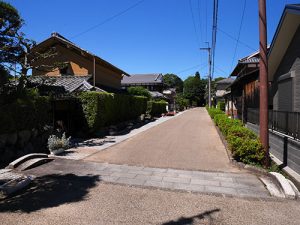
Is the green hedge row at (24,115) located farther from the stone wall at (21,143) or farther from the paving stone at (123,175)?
the paving stone at (123,175)

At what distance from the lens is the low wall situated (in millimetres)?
7191

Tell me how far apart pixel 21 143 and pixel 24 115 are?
98 cm

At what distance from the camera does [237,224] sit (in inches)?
175

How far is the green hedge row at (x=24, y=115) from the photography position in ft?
28.5

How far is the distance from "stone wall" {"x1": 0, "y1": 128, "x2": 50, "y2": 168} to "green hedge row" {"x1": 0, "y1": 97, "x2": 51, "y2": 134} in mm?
208

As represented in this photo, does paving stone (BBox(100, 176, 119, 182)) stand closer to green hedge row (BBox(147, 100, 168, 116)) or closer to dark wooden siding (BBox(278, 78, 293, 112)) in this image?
dark wooden siding (BBox(278, 78, 293, 112))

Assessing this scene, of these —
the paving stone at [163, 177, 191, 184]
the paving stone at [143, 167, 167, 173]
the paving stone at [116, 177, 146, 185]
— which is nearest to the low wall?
the paving stone at [163, 177, 191, 184]

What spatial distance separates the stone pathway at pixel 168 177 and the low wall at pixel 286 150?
1248 millimetres

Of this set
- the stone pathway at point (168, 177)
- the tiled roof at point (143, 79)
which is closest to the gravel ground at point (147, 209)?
the stone pathway at point (168, 177)

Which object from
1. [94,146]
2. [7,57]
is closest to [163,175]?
[94,146]

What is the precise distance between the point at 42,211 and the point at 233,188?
4.03 m

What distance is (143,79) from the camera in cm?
5644

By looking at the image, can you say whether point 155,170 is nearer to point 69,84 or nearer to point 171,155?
point 171,155

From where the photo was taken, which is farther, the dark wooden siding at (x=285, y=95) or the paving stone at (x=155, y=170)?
the dark wooden siding at (x=285, y=95)
